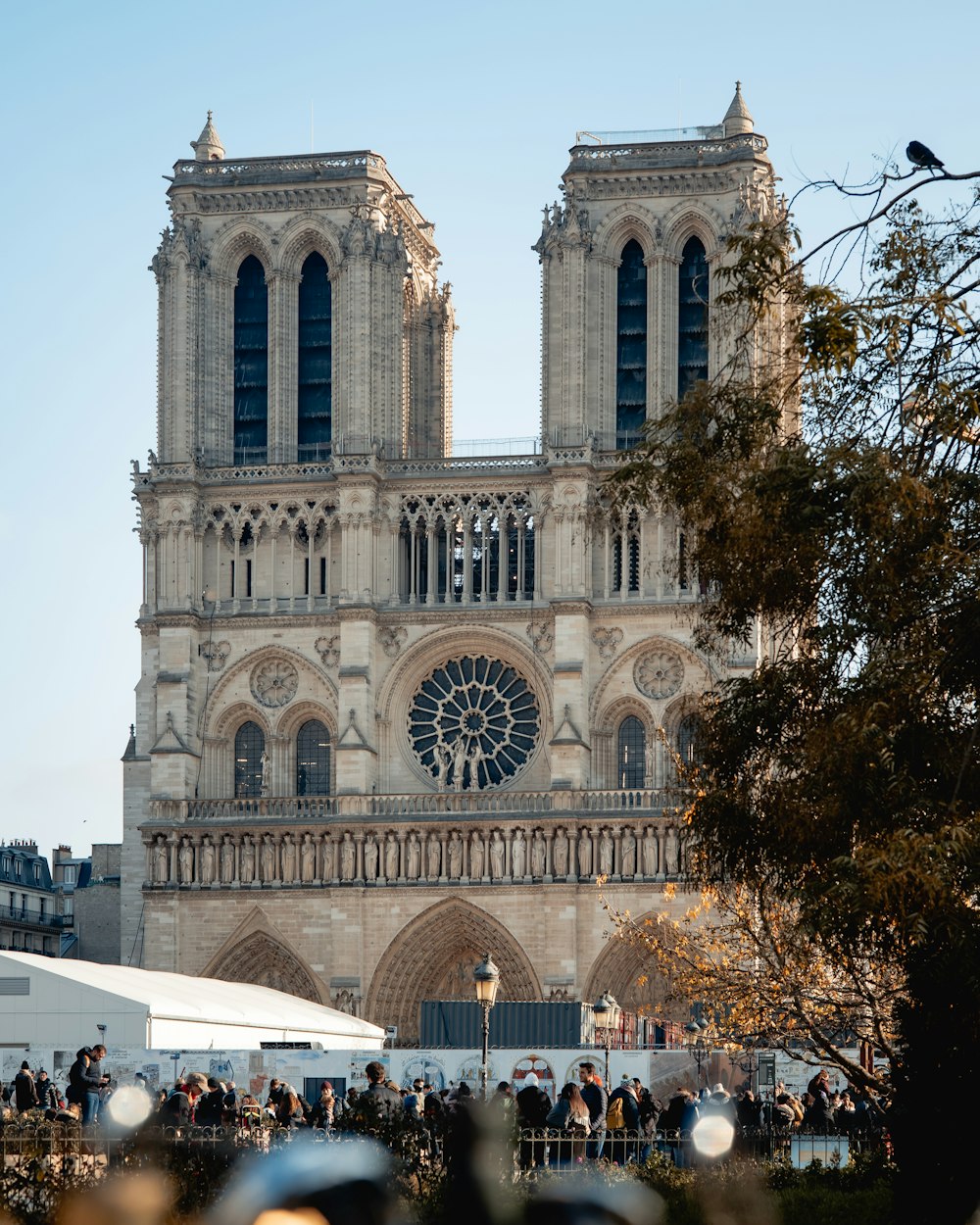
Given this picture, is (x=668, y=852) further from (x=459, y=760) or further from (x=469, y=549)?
(x=469, y=549)

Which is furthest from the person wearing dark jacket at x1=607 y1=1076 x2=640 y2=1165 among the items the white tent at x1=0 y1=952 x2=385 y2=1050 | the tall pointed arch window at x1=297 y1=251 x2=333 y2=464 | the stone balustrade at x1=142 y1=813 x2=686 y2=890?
the tall pointed arch window at x1=297 y1=251 x2=333 y2=464

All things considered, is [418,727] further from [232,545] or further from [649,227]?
[649,227]

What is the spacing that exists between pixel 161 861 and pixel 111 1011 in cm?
1487

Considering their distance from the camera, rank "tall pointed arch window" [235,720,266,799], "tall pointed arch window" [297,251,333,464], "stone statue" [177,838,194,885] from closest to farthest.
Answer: "stone statue" [177,838,194,885] → "tall pointed arch window" [235,720,266,799] → "tall pointed arch window" [297,251,333,464]

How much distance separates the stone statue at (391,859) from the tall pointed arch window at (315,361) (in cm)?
950

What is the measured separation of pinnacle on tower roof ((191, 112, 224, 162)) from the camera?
175 feet

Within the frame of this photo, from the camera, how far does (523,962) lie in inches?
1852

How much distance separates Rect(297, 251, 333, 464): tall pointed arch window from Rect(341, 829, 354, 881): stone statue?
364 inches

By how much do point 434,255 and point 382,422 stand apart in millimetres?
8121

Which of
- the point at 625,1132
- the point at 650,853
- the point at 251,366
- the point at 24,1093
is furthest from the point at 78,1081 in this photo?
the point at 251,366

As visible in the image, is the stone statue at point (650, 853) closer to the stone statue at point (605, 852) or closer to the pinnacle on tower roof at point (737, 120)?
the stone statue at point (605, 852)

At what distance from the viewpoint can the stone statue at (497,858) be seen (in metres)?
47.6

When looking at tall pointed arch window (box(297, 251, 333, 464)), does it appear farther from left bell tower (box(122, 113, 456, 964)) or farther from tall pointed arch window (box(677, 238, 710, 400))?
tall pointed arch window (box(677, 238, 710, 400))

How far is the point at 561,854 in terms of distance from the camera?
155 ft
